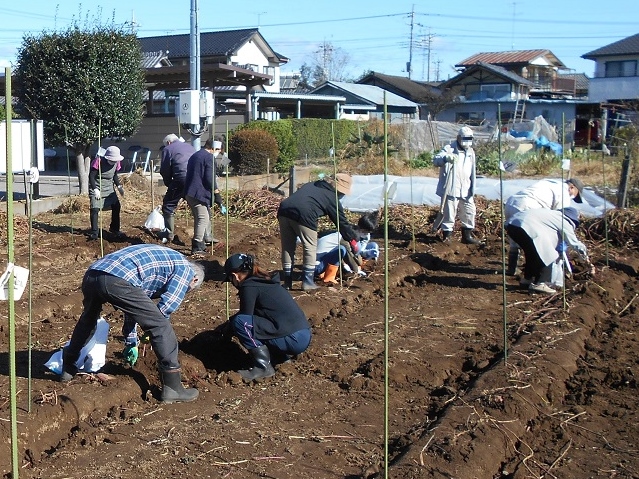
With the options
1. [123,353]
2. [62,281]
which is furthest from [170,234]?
[123,353]

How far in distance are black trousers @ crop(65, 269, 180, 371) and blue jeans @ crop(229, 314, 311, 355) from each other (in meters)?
0.68

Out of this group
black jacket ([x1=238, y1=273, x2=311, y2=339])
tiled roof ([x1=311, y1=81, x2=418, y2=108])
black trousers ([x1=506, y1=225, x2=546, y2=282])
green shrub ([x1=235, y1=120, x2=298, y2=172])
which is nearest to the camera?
black jacket ([x1=238, y1=273, x2=311, y2=339])

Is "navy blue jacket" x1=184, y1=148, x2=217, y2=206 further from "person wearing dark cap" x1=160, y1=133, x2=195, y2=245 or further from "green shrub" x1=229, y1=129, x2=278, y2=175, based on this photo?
"green shrub" x1=229, y1=129, x2=278, y2=175

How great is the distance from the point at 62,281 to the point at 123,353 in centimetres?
347

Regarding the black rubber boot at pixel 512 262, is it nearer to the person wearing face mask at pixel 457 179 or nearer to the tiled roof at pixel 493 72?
the person wearing face mask at pixel 457 179

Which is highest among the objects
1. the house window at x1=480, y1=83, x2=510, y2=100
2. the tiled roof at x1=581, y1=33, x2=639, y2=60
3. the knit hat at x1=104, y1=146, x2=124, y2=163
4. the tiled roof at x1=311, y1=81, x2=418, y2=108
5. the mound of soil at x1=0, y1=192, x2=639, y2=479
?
the tiled roof at x1=581, y1=33, x2=639, y2=60

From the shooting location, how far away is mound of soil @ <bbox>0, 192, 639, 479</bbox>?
4.58 m

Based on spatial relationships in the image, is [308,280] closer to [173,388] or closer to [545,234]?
[545,234]

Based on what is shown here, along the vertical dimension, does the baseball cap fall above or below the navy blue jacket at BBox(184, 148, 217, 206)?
below

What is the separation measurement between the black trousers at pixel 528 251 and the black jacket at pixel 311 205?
2005 mm

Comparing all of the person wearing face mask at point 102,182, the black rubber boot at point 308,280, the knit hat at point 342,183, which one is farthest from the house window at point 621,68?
the black rubber boot at point 308,280

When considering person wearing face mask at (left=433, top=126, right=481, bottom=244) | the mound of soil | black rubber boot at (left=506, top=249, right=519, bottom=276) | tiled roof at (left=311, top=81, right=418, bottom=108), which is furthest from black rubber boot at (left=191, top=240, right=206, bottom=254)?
tiled roof at (left=311, top=81, right=418, bottom=108)

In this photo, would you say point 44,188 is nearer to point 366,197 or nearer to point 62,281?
point 366,197

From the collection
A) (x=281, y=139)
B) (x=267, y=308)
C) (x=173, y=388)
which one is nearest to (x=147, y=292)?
(x=173, y=388)
